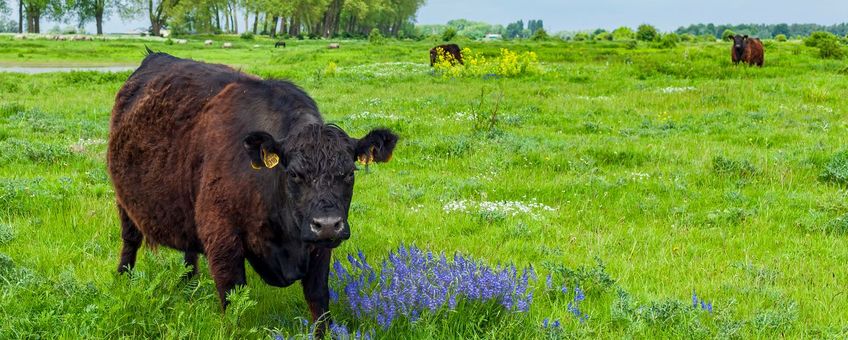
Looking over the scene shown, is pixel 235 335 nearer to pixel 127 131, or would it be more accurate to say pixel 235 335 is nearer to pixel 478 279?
pixel 478 279

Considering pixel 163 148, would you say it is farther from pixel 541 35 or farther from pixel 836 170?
pixel 541 35

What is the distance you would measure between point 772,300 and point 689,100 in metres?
14.0

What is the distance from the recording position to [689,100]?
18547mm

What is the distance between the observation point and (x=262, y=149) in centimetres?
426

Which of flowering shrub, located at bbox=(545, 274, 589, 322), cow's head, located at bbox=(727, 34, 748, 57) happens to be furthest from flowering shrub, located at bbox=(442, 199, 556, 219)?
cow's head, located at bbox=(727, 34, 748, 57)

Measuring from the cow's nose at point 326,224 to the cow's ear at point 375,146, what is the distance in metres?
0.66

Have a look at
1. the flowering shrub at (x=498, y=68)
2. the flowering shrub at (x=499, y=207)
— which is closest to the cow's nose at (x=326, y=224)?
the flowering shrub at (x=499, y=207)

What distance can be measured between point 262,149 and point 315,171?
Result: 39cm

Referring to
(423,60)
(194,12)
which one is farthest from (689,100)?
(194,12)

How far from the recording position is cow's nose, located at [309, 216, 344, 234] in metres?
3.96

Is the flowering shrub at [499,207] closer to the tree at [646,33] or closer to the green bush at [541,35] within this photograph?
the tree at [646,33]

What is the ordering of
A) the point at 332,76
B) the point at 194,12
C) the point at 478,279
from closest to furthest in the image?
the point at 478,279 < the point at 332,76 < the point at 194,12

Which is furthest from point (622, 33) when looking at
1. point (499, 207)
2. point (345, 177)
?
point (345, 177)

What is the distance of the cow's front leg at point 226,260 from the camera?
4.67m
